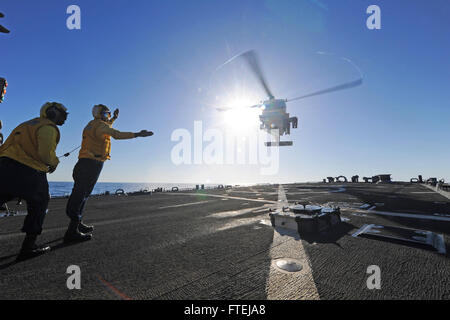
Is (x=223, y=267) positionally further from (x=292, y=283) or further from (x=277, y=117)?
(x=277, y=117)

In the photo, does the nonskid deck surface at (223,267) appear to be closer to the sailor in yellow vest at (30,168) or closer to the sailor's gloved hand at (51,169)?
the sailor in yellow vest at (30,168)

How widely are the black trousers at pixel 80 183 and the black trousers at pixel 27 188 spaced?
0.63 meters

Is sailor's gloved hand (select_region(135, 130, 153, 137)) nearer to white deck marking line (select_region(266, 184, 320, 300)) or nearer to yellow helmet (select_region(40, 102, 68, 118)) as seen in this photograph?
yellow helmet (select_region(40, 102, 68, 118))

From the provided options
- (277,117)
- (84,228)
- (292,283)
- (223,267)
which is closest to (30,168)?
(84,228)

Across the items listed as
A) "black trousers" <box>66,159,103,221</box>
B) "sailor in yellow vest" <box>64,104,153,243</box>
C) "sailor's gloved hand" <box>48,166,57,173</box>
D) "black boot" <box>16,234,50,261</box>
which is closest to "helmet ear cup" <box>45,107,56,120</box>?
"sailor in yellow vest" <box>64,104,153,243</box>

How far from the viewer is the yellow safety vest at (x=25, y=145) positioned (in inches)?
101

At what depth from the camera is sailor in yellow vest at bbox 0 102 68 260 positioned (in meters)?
2.52

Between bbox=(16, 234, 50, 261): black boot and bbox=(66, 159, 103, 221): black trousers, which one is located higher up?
bbox=(66, 159, 103, 221): black trousers

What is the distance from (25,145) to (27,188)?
0.62 m

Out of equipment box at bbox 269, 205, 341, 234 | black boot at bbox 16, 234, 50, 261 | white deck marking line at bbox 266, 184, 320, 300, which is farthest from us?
equipment box at bbox 269, 205, 341, 234

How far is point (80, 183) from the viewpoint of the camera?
352 cm
